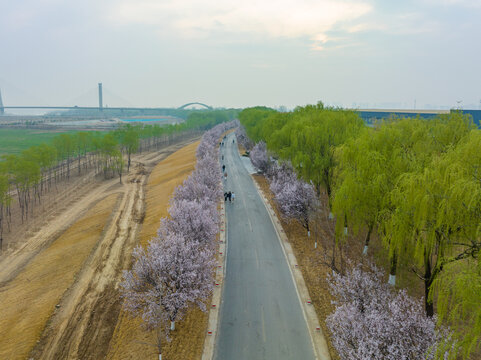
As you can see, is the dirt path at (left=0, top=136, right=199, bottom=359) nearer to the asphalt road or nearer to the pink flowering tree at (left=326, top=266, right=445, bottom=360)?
the asphalt road

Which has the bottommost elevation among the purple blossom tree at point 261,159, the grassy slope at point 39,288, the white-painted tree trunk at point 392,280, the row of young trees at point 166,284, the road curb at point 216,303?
the grassy slope at point 39,288

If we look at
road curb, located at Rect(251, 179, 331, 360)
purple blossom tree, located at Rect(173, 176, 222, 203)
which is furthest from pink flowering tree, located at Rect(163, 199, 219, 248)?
road curb, located at Rect(251, 179, 331, 360)

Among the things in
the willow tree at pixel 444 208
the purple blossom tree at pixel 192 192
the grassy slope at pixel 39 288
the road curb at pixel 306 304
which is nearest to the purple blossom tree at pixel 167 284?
the road curb at pixel 306 304

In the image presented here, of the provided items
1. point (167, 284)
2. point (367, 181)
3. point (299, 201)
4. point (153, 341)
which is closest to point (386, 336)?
point (367, 181)

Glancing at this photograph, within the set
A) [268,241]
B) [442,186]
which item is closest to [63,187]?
[268,241]

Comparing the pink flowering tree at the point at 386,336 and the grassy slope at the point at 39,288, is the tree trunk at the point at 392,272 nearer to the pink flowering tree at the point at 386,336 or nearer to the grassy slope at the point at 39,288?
the pink flowering tree at the point at 386,336
